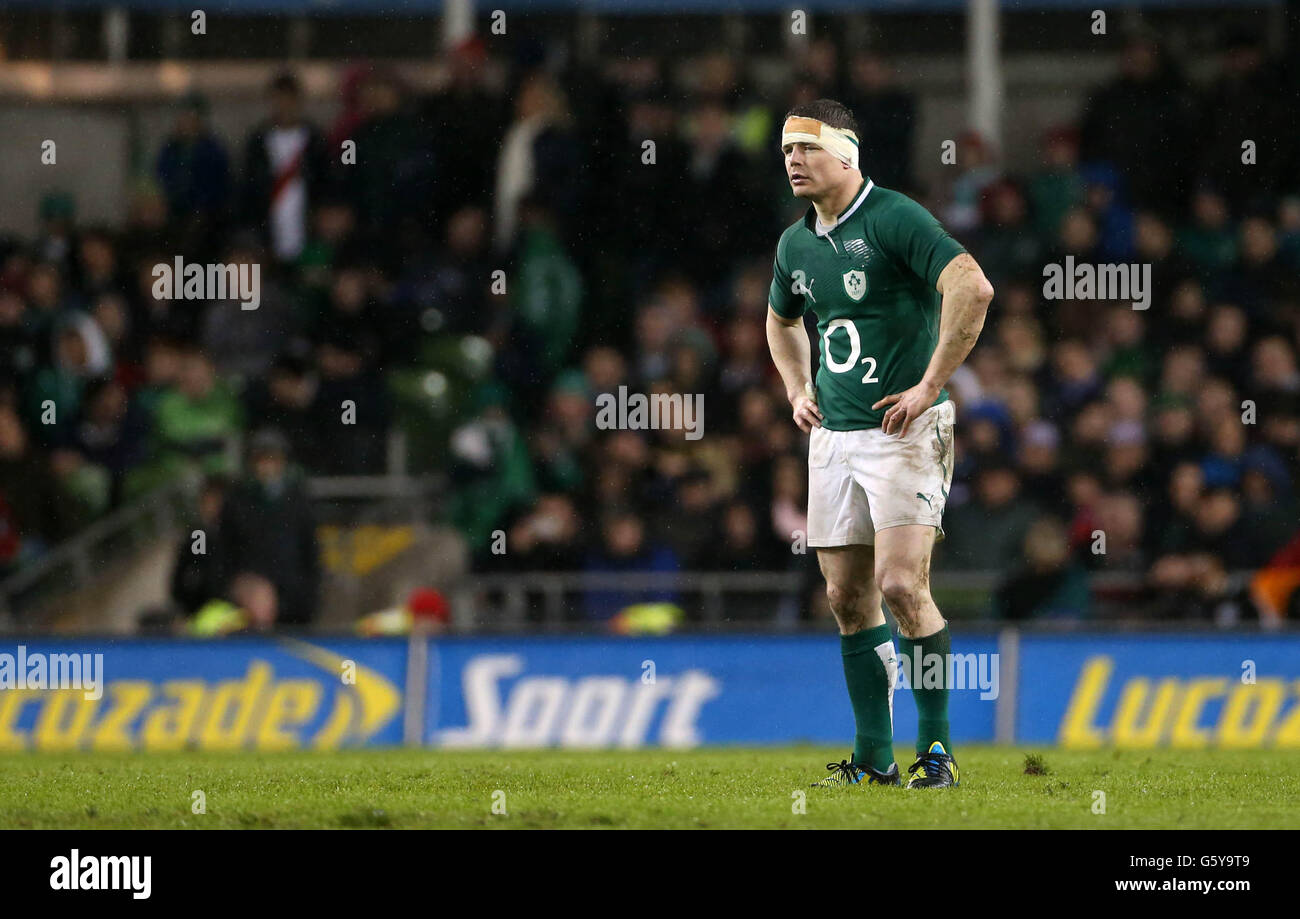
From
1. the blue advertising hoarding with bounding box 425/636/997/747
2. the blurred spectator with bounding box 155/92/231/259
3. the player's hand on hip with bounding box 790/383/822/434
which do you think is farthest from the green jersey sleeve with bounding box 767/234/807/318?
the blurred spectator with bounding box 155/92/231/259

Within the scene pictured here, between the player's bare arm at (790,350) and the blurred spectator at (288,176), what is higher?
the blurred spectator at (288,176)

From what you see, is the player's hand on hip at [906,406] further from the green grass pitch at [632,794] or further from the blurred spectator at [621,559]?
the blurred spectator at [621,559]

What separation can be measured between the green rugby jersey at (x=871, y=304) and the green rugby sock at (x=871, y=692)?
35.4 inches

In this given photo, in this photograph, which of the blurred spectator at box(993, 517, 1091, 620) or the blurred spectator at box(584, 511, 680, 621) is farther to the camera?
the blurred spectator at box(584, 511, 680, 621)

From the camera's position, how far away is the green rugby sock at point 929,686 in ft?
26.9

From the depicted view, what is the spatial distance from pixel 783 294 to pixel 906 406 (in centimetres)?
98

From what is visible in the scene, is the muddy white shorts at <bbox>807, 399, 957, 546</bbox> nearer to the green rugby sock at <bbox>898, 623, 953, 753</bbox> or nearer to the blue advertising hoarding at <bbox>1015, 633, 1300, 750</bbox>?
the green rugby sock at <bbox>898, 623, 953, 753</bbox>

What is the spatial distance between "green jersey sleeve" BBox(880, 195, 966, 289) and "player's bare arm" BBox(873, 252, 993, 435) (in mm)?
48

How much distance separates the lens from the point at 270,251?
1828 cm

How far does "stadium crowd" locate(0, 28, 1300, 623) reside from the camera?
51.0ft

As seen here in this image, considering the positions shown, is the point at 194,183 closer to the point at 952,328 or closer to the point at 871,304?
the point at 871,304

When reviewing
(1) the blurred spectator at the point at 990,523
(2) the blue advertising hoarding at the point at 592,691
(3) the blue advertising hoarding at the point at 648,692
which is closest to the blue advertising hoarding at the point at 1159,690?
(2) the blue advertising hoarding at the point at 592,691
